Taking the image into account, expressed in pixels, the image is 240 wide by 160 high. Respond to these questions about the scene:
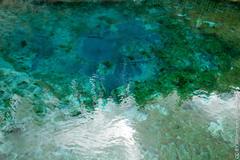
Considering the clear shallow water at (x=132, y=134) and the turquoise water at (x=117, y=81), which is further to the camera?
the turquoise water at (x=117, y=81)

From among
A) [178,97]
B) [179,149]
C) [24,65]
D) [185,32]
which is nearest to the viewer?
[179,149]

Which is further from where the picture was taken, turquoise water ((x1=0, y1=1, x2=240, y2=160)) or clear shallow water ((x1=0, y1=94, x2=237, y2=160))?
turquoise water ((x1=0, y1=1, x2=240, y2=160))

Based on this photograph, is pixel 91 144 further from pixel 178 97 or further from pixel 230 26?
pixel 230 26

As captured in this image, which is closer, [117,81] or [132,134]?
[132,134]

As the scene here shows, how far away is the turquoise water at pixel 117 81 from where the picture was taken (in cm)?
664

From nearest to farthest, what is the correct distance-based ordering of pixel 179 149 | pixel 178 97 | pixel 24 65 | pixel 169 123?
1. pixel 179 149
2. pixel 169 123
3. pixel 178 97
4. pixel 24 65

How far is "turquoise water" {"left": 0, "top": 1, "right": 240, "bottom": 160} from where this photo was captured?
6.64 metres

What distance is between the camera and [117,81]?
8.03m

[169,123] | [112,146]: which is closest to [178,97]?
[169,123]

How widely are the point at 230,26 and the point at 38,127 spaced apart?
531 cm

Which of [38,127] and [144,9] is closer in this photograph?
[38,127]

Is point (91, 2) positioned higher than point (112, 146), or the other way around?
point (91, 2)

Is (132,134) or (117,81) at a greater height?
(117,81)

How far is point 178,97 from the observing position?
25.1 feet
